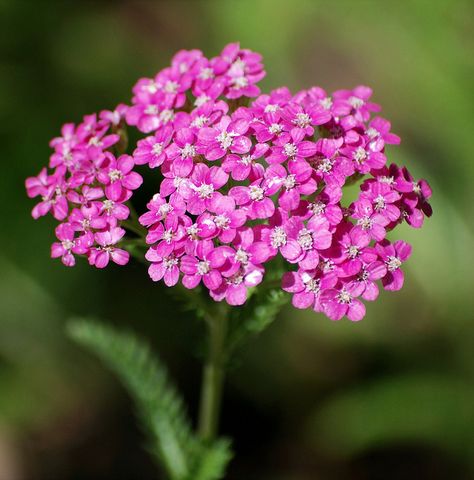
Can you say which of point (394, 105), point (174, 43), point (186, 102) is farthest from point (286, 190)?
point (174, 43)

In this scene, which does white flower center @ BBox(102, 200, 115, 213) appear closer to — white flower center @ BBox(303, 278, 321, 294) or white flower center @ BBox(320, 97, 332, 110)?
white flower center @ BBox(303, 278, 321, 294)

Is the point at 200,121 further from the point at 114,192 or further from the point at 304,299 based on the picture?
the point at 304,299

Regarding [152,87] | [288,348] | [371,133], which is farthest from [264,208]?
[288,348]

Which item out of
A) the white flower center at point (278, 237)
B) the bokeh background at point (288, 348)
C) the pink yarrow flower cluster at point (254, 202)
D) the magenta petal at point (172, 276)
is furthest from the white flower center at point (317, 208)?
the bokeh background at point (288, 348)

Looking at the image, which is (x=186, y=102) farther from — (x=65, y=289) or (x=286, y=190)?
(x=65, y=289)

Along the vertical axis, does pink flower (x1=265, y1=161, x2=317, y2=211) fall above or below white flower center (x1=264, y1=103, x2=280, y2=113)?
below

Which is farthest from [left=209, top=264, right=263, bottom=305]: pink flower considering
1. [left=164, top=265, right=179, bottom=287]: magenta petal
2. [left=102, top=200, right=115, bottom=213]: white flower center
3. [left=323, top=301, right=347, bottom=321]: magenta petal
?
[left=102, top=200, right=115, bottom=213]: white flower center
